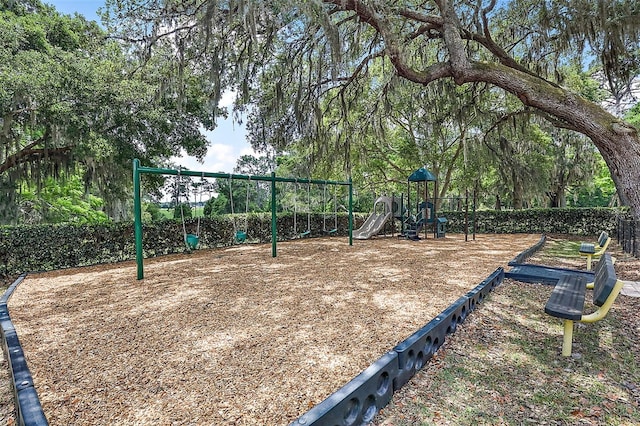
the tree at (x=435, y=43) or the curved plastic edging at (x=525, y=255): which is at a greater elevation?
the tree at (x=435, y=43)

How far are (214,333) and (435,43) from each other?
27.2ft

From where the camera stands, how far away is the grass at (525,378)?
5.63ft

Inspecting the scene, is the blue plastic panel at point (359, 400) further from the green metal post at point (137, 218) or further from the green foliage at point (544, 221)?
the green foliage at point (544, 221)

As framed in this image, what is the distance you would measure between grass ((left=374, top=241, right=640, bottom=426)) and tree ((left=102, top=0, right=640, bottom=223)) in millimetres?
2884

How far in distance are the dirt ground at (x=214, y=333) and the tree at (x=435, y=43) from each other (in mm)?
2485

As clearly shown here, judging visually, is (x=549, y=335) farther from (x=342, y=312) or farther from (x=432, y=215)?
(x=432, y=215)

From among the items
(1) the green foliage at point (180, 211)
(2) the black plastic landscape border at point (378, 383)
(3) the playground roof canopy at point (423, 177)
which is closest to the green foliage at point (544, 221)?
(3) the playground roof canopy at point (423, 177)

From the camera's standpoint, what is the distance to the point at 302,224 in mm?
11203

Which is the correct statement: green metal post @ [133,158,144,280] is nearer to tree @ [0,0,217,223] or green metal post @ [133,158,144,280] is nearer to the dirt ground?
the dirt ground

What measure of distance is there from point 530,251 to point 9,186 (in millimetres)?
12388

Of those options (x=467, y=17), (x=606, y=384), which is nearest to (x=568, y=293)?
(x=606, y=384)

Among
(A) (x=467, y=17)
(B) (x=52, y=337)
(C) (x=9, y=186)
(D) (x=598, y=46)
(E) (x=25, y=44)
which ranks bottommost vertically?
(B) (x=52, y=337)

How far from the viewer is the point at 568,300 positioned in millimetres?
2527

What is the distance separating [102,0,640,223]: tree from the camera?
4.71 meters
